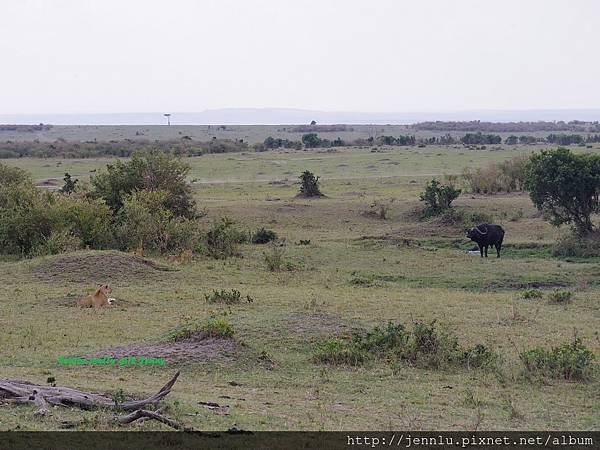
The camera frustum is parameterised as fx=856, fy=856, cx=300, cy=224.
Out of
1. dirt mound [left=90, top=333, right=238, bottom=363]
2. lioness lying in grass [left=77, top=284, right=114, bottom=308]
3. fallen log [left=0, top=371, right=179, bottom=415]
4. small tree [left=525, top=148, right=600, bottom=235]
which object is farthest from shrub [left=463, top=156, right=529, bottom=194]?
fallen log [left=0, top=371, right=179, bottom=415]

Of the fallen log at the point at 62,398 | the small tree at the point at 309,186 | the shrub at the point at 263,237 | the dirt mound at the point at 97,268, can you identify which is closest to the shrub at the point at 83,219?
the dirt mound at the point at 97,268

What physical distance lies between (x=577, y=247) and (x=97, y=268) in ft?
46.2

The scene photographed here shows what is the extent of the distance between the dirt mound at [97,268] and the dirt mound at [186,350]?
8.13 m

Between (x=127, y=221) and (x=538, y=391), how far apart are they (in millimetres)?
17384

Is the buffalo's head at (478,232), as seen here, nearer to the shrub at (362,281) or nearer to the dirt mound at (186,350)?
the shrub at (362,281)

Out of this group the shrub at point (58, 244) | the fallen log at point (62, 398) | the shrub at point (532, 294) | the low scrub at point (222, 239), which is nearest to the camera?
the fallen log at point (62, 398)

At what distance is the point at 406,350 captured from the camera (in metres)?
13.3

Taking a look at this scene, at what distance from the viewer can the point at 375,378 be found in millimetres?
12094

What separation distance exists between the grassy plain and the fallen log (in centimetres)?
21

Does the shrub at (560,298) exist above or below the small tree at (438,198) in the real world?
below

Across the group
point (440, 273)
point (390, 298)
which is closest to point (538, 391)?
point (390, 298)

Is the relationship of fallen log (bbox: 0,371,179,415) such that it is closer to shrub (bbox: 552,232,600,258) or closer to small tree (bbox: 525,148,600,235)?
Result: shrub (bbox: 552,232,600,258)

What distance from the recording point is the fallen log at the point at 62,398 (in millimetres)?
9227

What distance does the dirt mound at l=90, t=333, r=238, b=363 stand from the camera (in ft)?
41.6
